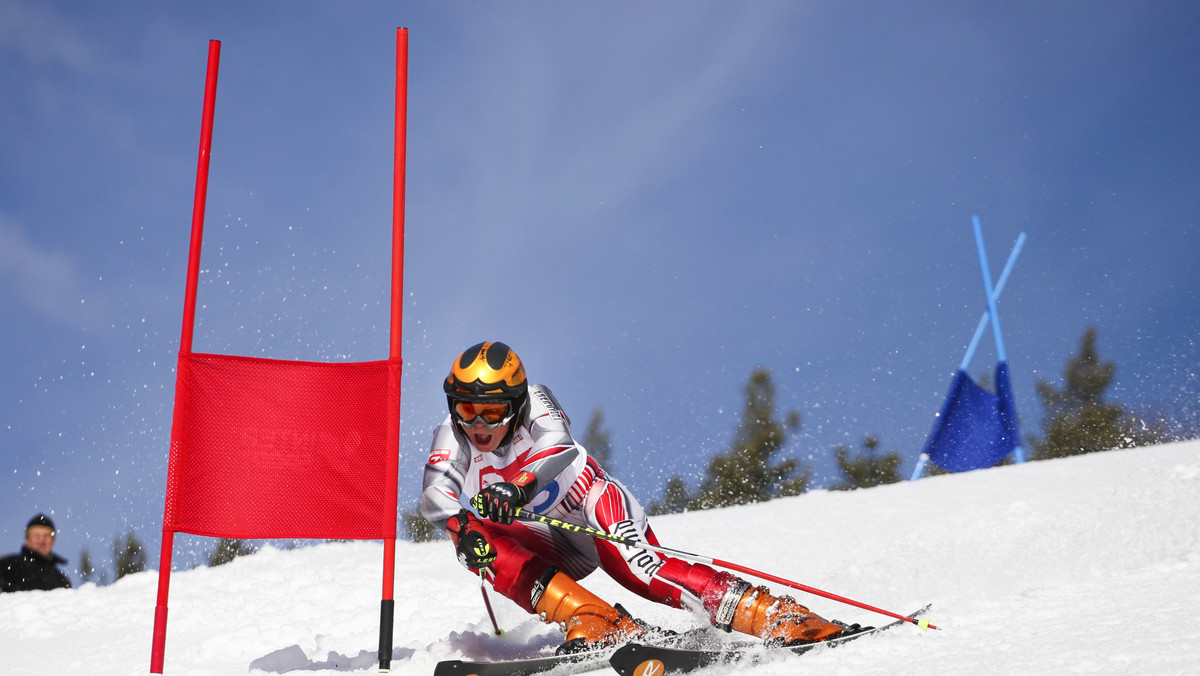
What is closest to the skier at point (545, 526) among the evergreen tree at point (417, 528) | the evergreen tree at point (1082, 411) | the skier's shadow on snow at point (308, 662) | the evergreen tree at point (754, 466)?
the skier's shadow on snow at point (308, 662)

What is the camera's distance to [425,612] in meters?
6.28

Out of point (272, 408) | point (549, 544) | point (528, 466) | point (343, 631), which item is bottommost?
point (343, 631)

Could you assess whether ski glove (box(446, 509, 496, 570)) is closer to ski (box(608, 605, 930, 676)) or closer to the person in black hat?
ski (box(608, 605, 930, 676))

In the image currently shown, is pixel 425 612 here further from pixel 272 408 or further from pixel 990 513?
pixel 990 513

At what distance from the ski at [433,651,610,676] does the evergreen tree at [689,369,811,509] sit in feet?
102

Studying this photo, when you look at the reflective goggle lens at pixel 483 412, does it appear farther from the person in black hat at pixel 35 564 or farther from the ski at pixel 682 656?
the person in black hat at pixel 35 564

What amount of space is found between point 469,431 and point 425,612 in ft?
8.79

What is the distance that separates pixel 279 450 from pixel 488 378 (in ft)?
4.43

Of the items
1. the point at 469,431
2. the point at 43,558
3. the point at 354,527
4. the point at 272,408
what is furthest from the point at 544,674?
the point at 43,558

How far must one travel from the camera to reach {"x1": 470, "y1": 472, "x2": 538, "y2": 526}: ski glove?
3.77 metres

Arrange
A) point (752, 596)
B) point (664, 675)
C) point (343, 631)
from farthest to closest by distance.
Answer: point (343, 631) → point (752, 596) → point (664, 675)

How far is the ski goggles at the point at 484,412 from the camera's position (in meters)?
4.04

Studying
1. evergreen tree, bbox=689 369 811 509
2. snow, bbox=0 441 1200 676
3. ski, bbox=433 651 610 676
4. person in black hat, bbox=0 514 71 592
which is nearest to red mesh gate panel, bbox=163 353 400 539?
snow, bbox=0 441 1200 676

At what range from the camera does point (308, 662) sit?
4797 mm
